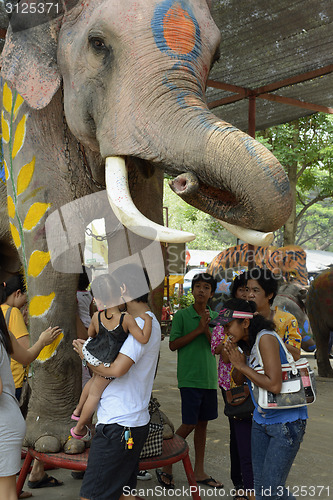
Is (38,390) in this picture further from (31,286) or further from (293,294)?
(293,294)

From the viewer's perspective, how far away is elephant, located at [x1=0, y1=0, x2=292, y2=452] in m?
2.67

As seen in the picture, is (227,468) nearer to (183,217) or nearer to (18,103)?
(18,103)

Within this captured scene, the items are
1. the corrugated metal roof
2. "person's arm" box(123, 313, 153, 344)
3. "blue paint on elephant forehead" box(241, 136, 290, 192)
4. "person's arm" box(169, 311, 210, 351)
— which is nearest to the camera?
"blue paint on elephant forehead" box(241, 136, 290, 192)

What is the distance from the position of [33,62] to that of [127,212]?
1.33 m

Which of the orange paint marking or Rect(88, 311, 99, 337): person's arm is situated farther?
the orange paint marking

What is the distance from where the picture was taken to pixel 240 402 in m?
3.39

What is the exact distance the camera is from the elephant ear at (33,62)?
3475 mm

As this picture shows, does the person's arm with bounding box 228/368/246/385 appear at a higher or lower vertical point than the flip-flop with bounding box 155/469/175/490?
higher

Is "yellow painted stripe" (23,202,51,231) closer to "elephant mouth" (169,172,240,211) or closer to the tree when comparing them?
"elephant mouth" (169,172,240,211)

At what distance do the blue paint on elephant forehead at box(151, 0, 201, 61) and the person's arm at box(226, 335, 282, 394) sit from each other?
1.54 metres

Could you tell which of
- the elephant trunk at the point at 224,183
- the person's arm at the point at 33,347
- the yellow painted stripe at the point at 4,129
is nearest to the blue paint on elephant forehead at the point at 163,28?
the elephant trunk at the point at 224,183

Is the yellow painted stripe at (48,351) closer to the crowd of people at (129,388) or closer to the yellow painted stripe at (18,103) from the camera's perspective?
the crowd of people at (129,388)

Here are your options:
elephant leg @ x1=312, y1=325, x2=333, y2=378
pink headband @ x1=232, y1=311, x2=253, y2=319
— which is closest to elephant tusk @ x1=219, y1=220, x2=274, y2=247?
pink headband @ x1=232, y1=311, x2=253, y2=319

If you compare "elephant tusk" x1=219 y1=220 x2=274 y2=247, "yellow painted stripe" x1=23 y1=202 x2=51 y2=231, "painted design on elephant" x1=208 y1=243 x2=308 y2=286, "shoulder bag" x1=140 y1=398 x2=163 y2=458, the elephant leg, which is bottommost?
"painted design on elephant" x1=208 y1=243 x2=308 y2=286
